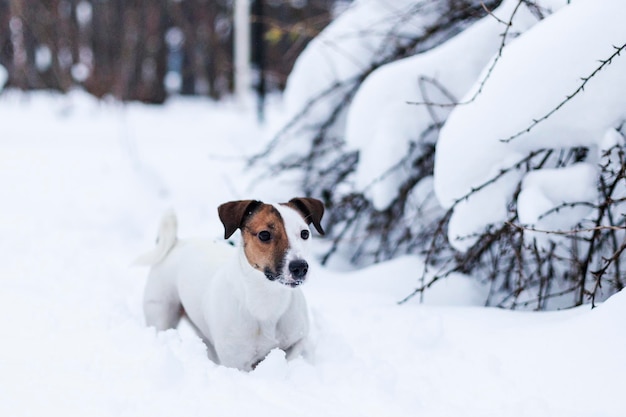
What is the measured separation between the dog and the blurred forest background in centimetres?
1287

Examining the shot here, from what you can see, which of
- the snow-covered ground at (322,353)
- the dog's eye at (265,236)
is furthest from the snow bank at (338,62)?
the dog's eye at (265,236)

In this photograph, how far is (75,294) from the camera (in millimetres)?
3699

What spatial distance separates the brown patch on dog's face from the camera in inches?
98.8

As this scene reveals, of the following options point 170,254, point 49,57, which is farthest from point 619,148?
point 49,57

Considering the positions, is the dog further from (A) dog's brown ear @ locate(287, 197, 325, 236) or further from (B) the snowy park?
(B) the snowy park

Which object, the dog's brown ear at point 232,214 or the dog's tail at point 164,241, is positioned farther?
the dog's tail at point 164,241

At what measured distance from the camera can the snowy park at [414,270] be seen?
2.34m

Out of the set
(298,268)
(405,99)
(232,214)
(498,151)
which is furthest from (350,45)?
(298,268)

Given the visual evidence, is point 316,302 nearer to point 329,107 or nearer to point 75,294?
point 75,294

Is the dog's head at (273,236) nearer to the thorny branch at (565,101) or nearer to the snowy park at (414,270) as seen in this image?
the snowy park at (414,270)

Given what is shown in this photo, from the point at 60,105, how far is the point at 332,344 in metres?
13.7

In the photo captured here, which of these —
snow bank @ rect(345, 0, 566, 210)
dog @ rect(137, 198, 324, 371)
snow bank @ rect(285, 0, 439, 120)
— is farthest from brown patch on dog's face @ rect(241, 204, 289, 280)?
snow bank @ rect(285, 0, 439, 120)

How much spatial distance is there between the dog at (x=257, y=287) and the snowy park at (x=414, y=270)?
0.50ft

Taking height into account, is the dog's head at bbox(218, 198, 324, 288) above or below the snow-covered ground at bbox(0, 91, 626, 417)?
above
